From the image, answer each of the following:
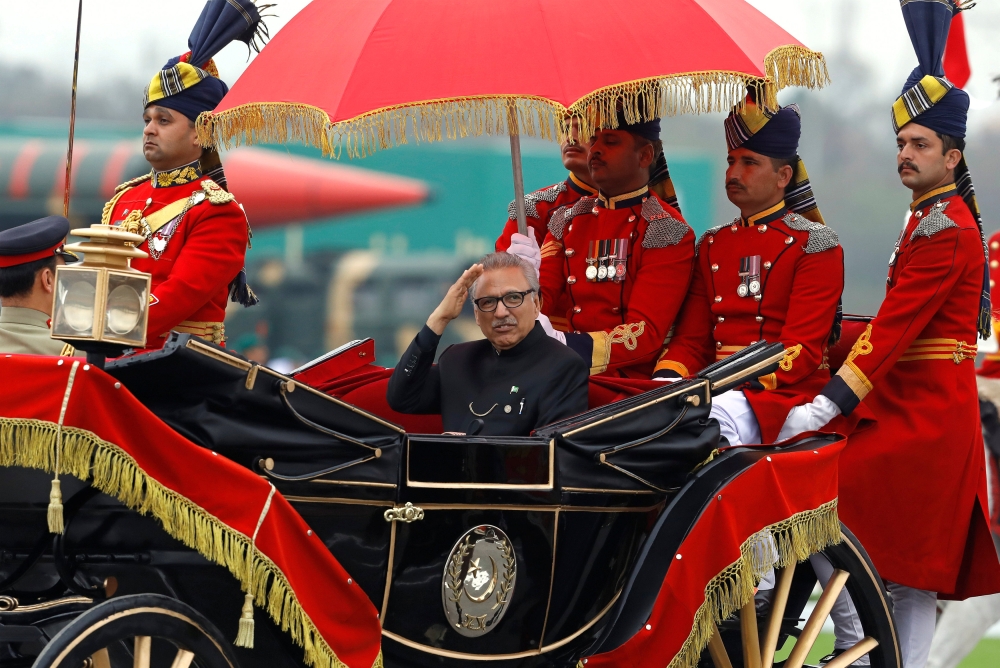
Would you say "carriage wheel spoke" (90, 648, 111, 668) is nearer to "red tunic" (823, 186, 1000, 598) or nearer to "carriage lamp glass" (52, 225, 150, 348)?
"carriage lamp glass" (52, 225, 150, 348)

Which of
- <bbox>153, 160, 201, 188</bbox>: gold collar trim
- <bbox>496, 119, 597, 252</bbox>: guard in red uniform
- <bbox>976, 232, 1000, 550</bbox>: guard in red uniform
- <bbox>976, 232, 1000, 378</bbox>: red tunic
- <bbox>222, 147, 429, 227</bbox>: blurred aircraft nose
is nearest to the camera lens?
<bbox>153, 160, 201, 188</bbox>: gold collar trim

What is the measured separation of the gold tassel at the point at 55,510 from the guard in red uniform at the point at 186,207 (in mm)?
1408

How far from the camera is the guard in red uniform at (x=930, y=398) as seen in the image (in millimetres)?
3885

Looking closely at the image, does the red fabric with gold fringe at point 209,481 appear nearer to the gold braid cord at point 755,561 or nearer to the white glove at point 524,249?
the gold braid cord at point 755,561

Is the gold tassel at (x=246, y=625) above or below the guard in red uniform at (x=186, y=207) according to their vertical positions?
below

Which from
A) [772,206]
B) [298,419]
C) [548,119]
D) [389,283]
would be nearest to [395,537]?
[298,419]

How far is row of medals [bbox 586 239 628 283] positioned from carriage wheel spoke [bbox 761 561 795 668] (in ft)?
3.60

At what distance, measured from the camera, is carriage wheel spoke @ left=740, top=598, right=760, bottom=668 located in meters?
3.45

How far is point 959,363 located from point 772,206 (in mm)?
715

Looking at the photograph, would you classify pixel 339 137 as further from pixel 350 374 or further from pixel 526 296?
pixel 350 374

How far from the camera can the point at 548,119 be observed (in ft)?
11.0

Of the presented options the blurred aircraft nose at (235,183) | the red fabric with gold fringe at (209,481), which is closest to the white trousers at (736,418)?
the red fabric with gold fringe at (209,481)

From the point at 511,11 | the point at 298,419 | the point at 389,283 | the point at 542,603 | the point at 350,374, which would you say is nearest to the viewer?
the point at 298,419

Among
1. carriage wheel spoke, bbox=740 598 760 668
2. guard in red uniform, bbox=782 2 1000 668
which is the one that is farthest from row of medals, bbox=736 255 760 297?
carriage wheel spoke, bbox=740 598 760 668
